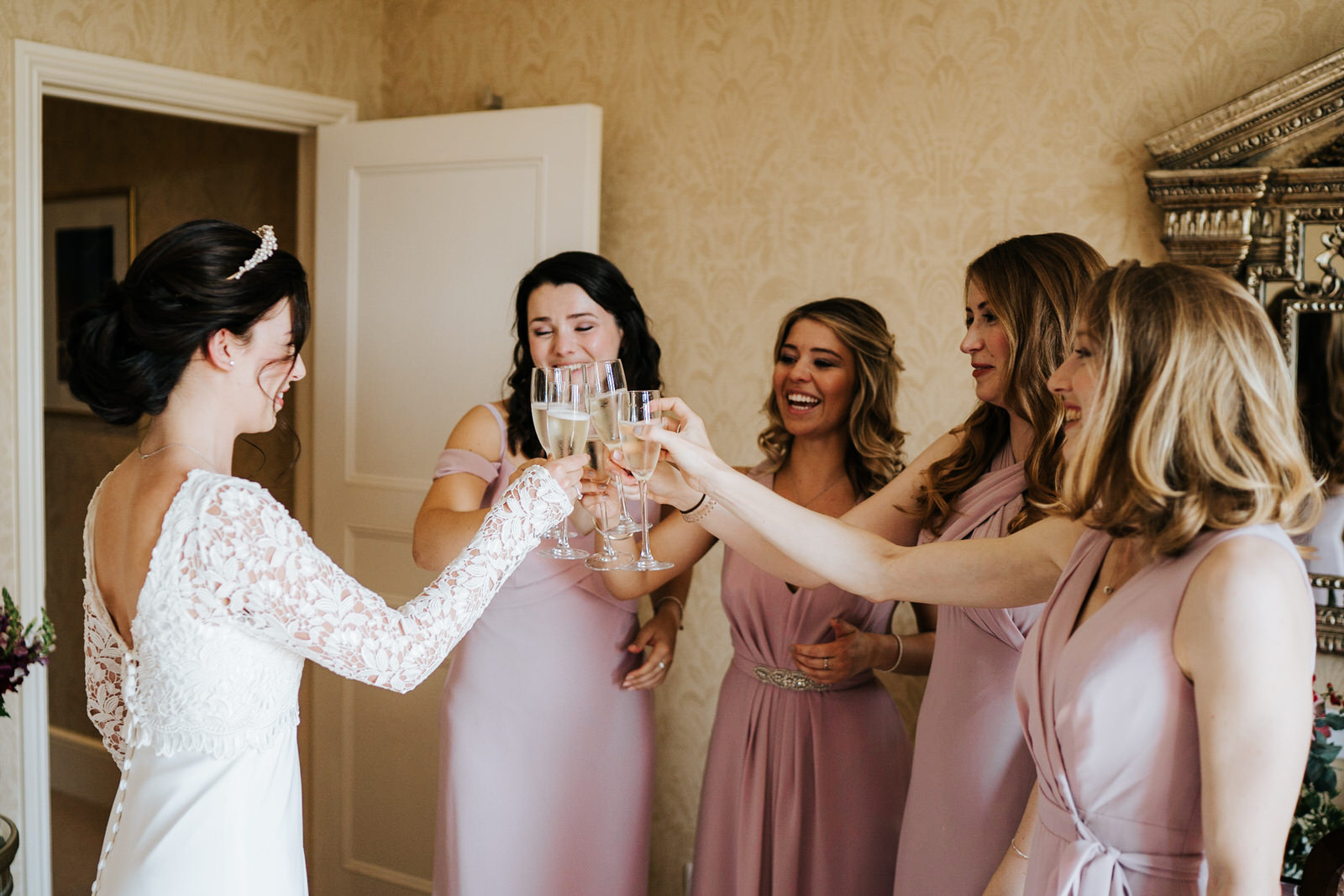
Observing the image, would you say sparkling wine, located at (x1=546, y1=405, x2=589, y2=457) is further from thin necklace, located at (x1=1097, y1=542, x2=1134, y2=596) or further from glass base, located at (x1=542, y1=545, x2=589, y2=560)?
thin necklace, located at (x1=1097, y1=542, x2=1134, y2=596)

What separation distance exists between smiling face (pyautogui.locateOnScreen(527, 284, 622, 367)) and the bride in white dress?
0.86 metres

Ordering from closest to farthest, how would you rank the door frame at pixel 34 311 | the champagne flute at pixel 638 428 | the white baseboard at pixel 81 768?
the champagne flute at pixel 638 428 → the door frame at pixel 34 311 → the white baseboard at pixel 81 768

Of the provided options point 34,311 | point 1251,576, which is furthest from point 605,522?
point 34,311

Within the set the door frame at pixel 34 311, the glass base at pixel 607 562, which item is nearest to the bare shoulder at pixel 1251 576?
the glass base at pixel 607 562

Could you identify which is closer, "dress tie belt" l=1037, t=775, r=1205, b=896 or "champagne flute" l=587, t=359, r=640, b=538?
"dress tie belt" l=1037, t=775, r=1205, b=896

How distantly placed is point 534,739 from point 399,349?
4.97ft

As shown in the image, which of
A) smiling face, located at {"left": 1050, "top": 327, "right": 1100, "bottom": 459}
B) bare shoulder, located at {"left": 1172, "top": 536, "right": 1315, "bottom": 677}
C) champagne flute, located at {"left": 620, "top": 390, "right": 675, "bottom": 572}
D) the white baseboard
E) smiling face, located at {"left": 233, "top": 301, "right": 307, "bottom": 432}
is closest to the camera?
bare shoulder, located at {"left": 1172, "top": 536, "right": 1315, "bottom": 677}

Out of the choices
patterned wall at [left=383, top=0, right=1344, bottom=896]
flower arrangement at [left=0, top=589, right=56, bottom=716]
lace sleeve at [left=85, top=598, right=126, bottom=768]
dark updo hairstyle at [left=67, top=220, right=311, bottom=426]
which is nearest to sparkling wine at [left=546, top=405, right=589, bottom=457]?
dark updo hairstyle at [left=67, top=220, right=311, bottom=426]

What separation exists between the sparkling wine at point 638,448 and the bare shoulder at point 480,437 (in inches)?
30.2

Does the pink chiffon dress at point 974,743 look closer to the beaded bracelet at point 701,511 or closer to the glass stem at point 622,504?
the beaded bracelet at point 701,511

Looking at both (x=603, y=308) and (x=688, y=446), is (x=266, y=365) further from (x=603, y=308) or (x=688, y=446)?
(x=603, y=308)

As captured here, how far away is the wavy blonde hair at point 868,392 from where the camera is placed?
2422 millimetres

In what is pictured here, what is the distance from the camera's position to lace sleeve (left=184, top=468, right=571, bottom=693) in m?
1.46

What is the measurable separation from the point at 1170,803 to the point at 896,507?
34.9 inches
